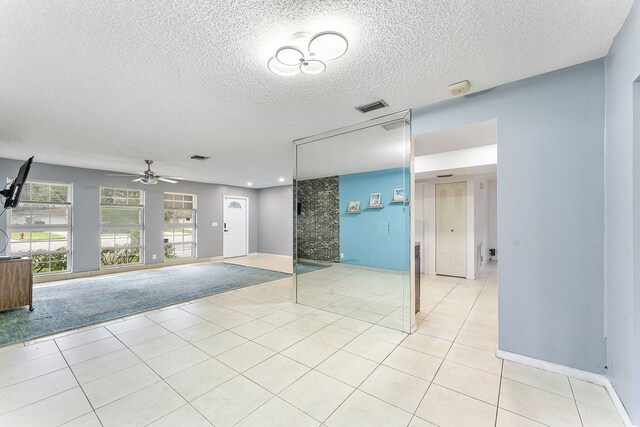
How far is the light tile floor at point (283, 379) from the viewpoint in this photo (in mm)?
1713

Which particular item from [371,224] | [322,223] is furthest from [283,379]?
[322,223]

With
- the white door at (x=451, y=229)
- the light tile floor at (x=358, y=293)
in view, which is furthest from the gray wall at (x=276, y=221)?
the white door at (x=451, y=229)

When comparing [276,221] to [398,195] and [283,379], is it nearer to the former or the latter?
[398,195]

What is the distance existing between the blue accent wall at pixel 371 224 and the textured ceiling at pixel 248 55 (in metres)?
1.45

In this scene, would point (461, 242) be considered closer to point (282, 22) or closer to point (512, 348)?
point (512, 348)

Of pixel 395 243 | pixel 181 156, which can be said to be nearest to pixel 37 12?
pixel 181 156

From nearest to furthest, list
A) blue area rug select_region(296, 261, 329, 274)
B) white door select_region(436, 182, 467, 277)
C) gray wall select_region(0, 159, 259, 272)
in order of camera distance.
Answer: blue area rug select_region(296, 261, 329, 274) → white door select_region(436, 182, 467, 277) → gray wall select_region(0, 159, 259, 272)

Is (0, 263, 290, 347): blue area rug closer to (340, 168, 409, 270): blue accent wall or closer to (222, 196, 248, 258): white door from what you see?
(340, 168, 409, 270): blue accent wall

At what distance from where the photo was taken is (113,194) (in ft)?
21.6

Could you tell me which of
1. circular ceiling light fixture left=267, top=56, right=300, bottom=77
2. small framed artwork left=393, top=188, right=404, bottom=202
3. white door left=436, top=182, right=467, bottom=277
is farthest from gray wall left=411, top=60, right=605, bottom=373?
white door left=436, top=182, right=467, bottom=277

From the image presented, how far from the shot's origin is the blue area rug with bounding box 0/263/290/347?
3219 mm

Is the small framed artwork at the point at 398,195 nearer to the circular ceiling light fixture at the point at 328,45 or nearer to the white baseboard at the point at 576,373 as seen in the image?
the white baseboard at the point at 576,373

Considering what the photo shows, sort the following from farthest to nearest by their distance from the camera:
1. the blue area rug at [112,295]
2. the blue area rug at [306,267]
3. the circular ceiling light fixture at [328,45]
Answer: the blue area rug at [306,267]
the blue area rug at [112,295]
the circular ceiling light fixture at [328,45]

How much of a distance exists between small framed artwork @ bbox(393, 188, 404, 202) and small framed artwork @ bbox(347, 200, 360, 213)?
1.21m
